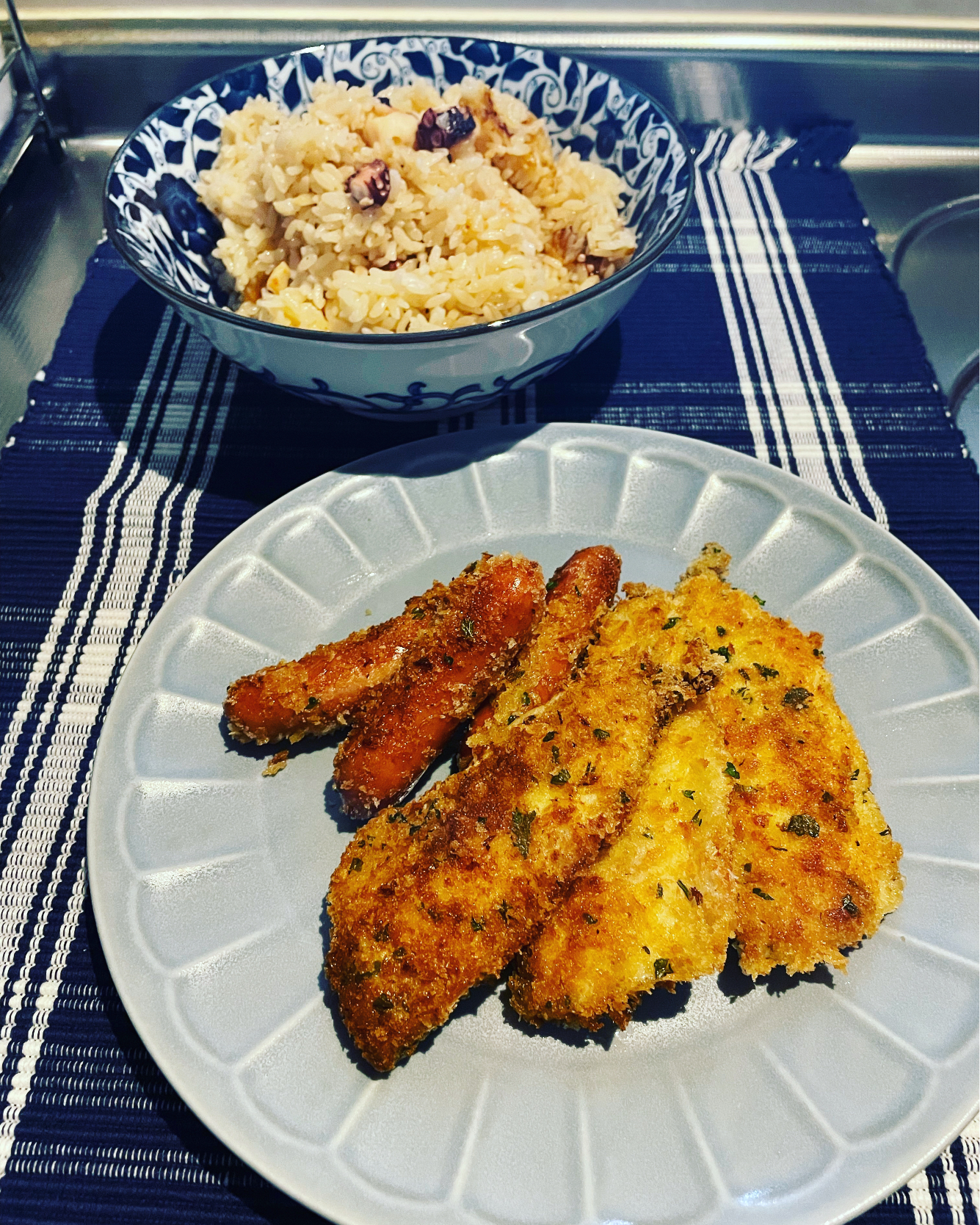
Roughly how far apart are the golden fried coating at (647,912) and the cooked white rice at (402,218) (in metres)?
1.13

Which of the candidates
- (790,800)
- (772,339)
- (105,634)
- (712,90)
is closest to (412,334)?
(105,634)

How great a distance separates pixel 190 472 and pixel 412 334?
82 centimetres

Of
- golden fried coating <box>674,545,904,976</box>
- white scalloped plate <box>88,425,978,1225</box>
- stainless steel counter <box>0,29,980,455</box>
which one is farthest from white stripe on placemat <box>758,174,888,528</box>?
golden fried coating <box>674,545,904,976</box>

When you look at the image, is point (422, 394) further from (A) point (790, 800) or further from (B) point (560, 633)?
(A) point (790, 800)

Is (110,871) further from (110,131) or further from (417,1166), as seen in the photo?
(110,131)

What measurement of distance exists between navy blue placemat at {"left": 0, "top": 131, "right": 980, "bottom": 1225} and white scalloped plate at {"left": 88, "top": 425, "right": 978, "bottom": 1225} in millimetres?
179

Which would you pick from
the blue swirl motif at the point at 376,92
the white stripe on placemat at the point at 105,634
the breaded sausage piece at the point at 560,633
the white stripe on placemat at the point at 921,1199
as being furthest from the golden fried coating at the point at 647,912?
the blue swirl motif at the point at 376,92

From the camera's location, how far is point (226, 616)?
67.9 inches

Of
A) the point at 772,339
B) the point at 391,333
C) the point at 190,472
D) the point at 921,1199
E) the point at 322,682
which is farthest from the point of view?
the point at 772,339

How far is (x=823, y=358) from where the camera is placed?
7.95 ft

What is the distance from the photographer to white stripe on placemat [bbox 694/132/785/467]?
2254mm

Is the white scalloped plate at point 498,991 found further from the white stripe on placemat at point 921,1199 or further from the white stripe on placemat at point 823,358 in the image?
the white stripe on placemat at point 823,358

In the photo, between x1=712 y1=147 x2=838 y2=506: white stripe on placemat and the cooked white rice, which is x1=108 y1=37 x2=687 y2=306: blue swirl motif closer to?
the cooked white rice

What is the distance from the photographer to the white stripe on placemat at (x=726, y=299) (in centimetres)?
225
